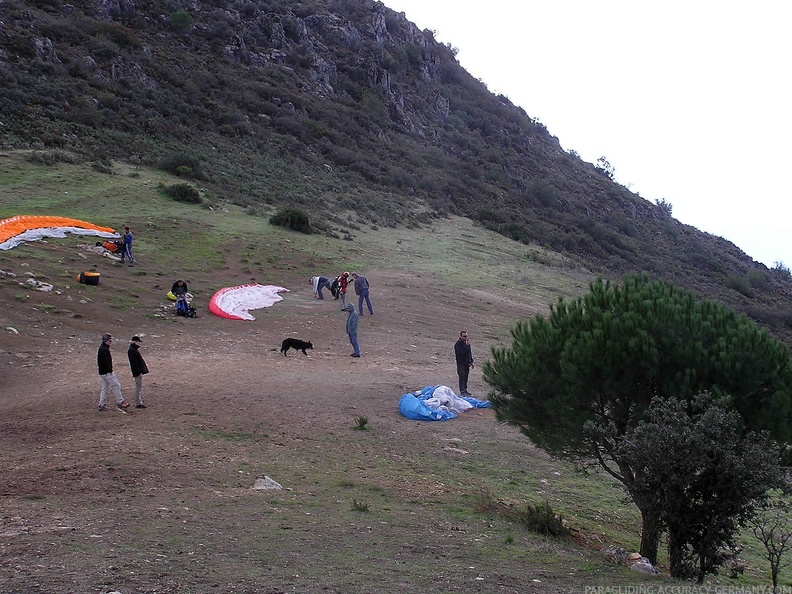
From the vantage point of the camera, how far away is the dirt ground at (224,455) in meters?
6.10

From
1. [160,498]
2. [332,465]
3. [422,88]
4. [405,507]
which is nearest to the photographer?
[160,498]

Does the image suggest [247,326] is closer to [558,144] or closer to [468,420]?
[468,420]

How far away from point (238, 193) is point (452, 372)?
77.9 feet

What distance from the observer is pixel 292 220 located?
3450 centimetres

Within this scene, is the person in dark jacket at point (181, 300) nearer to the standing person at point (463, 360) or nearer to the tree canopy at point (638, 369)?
the standing person at point (463, 360)

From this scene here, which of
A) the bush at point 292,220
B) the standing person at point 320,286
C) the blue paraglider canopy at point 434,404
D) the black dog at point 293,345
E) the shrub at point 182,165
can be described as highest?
the shrub at point 182,165

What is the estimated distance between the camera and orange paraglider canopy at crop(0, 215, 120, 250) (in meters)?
22.8

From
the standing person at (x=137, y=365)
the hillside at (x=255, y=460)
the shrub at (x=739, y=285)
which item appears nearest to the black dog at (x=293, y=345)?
the hillside at (x=255, y=460)

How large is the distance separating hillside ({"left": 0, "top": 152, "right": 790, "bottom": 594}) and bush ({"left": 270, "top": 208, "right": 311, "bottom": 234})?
23.3 feet

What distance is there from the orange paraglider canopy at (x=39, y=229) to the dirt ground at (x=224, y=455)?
40.6 inches

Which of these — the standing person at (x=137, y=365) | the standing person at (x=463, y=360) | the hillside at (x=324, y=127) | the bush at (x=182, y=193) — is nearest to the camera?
the standing person at (x=137, y=365)

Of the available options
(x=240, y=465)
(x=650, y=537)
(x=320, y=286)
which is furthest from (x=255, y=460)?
(x=320, y=286)

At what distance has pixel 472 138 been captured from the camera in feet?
252

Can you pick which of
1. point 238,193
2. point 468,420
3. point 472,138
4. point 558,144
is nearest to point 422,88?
point 472,138
